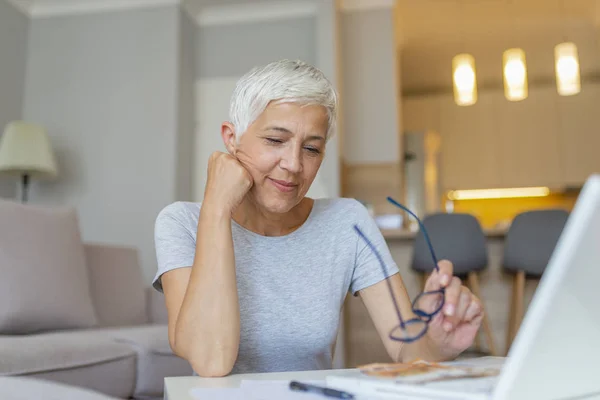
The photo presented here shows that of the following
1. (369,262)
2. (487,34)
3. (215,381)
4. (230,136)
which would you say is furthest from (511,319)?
(487,34)

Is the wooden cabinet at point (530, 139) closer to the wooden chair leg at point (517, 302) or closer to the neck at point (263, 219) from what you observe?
the wooden chair leg at point (517, 302)

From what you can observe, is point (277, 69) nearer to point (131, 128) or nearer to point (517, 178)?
point (131, 128)

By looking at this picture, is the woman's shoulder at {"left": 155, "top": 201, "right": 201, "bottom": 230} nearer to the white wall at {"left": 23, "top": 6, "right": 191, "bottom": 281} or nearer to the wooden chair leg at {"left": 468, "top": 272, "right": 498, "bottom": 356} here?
the wooden chair leg at {"left": 468, "top": 272, "right": 498, "bottom": 356}

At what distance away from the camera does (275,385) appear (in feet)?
2.05

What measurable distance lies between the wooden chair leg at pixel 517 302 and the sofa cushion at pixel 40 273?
204cm

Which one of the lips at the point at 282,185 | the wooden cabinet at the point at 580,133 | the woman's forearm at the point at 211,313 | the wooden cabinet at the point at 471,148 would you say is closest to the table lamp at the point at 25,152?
the lips at the point at 282,185

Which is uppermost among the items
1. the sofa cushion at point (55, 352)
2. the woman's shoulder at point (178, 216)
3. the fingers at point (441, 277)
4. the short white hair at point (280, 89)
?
the short white hair at point (280, 89)

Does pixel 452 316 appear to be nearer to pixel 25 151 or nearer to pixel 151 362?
pixel 151 362

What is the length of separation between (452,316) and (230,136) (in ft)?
1.86

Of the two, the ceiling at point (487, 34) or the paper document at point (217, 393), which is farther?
the ceiling at point (487, 34)

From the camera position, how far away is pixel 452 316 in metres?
0.81

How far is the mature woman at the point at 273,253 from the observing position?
Answer: 88cm

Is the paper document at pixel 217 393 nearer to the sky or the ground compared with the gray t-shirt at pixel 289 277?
nearer to the ground

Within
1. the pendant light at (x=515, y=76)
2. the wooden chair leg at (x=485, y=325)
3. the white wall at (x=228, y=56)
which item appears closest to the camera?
the wooden chair leg at (x=485, y=325)
